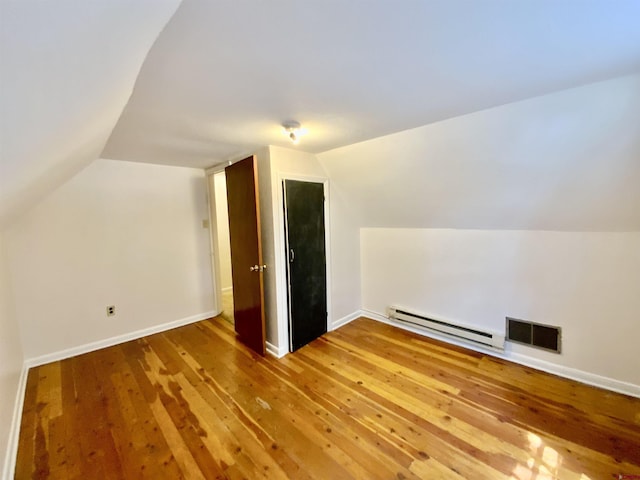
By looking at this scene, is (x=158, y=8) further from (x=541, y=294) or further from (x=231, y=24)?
(x=541, y=294)

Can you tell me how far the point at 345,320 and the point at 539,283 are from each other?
203 cm

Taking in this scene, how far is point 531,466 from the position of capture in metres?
1.58

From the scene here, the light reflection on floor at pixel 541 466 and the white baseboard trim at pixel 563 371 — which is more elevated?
the white baseboard trim at pixel 563 371

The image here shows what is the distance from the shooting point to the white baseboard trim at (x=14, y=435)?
1.57 meters

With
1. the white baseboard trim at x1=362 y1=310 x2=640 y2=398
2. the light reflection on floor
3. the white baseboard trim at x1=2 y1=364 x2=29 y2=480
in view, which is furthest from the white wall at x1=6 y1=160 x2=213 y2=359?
the light reflection on floor

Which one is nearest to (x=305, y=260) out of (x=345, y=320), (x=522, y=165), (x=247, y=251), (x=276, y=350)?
(x=247, y=251)

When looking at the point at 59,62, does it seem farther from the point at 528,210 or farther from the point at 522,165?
the point at 528,210

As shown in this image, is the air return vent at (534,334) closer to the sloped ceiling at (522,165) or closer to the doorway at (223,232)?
the sloped ceiling at (522,165)

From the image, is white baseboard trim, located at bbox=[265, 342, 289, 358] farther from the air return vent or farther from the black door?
the air return vent

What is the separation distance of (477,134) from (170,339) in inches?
141

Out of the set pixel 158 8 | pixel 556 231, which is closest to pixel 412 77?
pixel 158 8

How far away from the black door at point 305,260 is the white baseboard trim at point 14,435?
1.95 meters

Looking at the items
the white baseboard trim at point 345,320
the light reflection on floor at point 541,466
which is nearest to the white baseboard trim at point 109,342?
the white baseboard trim at point 345,320

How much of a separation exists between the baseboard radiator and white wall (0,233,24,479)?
10.5 ft
